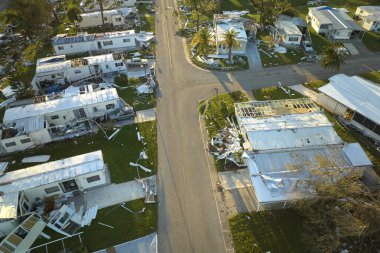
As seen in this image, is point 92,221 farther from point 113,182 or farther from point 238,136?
point 238,136

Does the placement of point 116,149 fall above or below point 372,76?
below

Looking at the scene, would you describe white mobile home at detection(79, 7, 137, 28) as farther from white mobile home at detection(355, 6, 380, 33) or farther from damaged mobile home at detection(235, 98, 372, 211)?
white mobile home at detection(355, 6, 380, 33)

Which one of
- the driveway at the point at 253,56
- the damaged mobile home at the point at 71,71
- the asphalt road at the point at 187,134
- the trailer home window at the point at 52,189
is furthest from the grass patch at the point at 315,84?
the trailer home window at the point at 52,189

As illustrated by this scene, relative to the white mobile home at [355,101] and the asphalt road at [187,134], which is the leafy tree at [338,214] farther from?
the white mobile home at [355,101]

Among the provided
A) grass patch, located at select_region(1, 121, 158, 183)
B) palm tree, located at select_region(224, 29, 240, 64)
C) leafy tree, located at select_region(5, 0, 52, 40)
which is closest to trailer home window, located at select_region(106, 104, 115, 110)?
grass patch, located at select_region(1, 121, 158, 183)

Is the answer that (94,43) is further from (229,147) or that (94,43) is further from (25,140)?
(229,147)

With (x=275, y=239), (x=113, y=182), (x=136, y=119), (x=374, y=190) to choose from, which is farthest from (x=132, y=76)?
(x=374, y=190)

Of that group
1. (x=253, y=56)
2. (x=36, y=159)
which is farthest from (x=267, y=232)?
(x=253, y=56)
